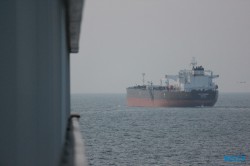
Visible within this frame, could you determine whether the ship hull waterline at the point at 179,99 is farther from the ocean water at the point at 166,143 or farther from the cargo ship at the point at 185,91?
the ocean water at the point at 166,143

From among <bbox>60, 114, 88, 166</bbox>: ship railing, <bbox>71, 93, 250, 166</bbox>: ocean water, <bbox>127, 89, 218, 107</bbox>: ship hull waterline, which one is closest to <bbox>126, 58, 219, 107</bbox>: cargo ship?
<bbox>127, 89, 218, 107</bbox>: ship hull waterline

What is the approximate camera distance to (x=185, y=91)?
344 ft

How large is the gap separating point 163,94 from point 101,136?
1902 inches

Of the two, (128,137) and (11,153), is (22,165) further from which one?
(128,137)

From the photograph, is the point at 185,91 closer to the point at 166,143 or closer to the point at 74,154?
the point at 166,143

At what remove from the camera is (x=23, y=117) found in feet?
7.13

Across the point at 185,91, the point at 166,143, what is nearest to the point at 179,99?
the point at 185,91

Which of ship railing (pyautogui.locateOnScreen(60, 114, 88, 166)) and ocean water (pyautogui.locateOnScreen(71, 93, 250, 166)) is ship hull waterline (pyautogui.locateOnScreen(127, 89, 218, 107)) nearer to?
ocean water (pyautogui.locateOnScreen(71, 93, 250, 166))

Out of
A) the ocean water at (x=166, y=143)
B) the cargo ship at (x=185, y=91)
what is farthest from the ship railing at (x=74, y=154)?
the cargo ship at (x=185, y=91)

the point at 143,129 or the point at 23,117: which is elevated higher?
the point at 23,117

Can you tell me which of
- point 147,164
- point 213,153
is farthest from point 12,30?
point 213,153

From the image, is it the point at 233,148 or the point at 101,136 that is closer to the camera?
the point at 233,148

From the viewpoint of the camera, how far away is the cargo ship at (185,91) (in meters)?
105

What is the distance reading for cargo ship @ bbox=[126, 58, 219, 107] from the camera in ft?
346
